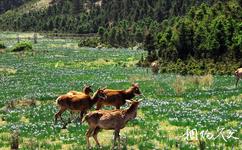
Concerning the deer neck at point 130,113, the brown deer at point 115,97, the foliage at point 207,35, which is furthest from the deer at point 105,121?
the foliage at point 207,35

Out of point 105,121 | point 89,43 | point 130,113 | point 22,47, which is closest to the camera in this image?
point 105,121

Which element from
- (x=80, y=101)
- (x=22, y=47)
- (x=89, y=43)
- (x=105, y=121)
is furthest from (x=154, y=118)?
(x=89, y=43)

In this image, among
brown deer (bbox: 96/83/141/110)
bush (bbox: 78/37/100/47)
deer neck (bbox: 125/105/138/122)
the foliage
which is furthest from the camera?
bush (bbox: 78/37/100/47)

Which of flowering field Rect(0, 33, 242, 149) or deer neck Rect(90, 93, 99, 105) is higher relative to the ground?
deer neck Rect(90, 93, 99, 105)

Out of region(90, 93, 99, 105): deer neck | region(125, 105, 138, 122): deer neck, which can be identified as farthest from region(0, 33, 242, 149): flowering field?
region(90, 93, 99, 105): deer neck

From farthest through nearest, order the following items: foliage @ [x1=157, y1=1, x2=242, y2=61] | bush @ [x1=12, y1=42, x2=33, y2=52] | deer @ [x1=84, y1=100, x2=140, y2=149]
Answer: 1. bush @ [x1=12, y1=42, x2=33, y2=52]
2. foliage @ [x1=157, y1=1, x2=242, y2=61]
3. deer @ [x1=84, y1=100, x2=140, y2=149]

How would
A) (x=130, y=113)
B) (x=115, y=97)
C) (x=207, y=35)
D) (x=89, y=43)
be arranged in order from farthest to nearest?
(x=89, y=43) → (x=207, y=35) → (x=115, y=97) → (x=130, y=113)

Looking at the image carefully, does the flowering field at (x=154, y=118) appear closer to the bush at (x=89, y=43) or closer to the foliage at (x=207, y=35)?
the foliage at (x=207, y=35)

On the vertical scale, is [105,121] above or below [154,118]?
above

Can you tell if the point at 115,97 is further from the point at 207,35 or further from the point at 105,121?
the point at 207,35

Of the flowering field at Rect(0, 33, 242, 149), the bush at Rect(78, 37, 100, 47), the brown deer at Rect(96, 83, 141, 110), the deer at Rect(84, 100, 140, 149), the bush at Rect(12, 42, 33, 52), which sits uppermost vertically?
the deer at Rect(84, 100, 140, 149)

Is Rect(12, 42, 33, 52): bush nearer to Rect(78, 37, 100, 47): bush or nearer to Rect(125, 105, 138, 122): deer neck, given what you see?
Rect(78, 37, 100, 47): bush

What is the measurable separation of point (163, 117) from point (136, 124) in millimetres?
1920

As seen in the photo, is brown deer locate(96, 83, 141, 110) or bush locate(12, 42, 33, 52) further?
bush locate(12, 42, 33, 52)
